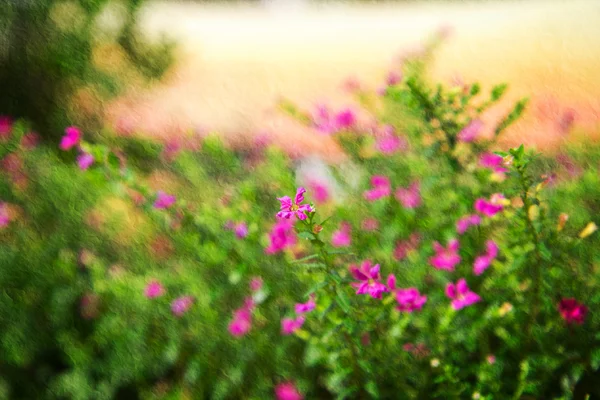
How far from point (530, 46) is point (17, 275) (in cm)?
186

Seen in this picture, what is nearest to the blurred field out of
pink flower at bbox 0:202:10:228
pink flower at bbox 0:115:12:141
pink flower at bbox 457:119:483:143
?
pink flower at bbox 457:119:483:143

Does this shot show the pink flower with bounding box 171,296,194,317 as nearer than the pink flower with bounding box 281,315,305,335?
No

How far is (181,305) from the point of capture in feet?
5.21

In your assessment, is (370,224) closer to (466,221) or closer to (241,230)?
(466,221)

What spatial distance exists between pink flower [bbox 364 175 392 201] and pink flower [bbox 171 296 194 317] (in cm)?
59

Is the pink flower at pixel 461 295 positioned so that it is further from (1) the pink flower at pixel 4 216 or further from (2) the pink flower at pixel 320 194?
(1) the pink flower at pixel 4 216

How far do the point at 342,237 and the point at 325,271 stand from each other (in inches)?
25.6

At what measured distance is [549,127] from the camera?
1868mm

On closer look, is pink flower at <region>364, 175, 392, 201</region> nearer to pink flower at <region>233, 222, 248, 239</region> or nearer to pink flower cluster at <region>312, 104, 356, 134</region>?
pink flower cluster at <region>312, 104, 356, 134</region>

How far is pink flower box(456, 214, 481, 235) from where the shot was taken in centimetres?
139

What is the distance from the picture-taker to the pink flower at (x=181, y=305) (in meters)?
1.58

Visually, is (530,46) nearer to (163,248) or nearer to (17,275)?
(163,248)

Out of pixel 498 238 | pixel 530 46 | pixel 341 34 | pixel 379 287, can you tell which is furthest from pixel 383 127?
pixel 379 287

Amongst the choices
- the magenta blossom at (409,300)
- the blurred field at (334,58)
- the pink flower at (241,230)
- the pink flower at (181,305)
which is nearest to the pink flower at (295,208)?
the magenta blossom at (409,300)
